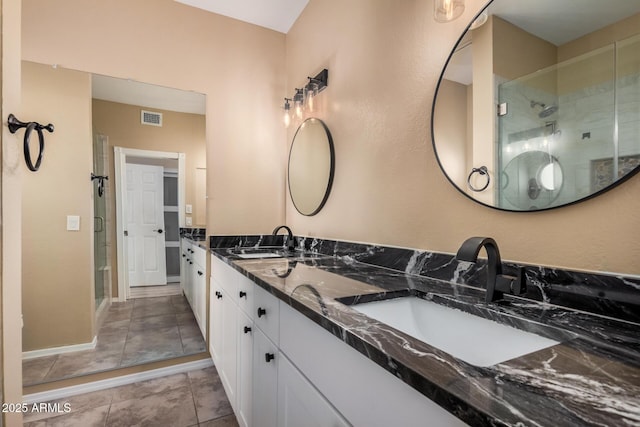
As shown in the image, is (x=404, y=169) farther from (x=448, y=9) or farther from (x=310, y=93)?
(x=310, y=93)

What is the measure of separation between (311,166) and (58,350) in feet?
6.63

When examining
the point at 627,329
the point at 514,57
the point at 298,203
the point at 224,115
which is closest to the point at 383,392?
the point at 627,329

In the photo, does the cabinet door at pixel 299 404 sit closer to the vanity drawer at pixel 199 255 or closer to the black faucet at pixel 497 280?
the black faucet at pixel 497 280

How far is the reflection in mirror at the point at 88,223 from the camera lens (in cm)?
178

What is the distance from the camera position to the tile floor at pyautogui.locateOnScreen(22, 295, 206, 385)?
72.9 inches

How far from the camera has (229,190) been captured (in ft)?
7.79

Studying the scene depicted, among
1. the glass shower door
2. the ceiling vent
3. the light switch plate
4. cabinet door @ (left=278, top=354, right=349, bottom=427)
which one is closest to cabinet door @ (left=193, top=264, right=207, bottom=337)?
the glass shower door

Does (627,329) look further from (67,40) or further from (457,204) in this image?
(67,40)

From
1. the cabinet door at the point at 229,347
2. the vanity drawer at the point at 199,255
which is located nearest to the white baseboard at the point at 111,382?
the cabinet door at the point at 229,347

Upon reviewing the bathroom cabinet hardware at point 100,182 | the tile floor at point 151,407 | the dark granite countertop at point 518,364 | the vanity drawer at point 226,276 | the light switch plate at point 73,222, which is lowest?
the tile floor at point 151,407

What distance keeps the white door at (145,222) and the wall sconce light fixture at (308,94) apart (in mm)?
1106

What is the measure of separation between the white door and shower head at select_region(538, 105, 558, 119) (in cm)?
225

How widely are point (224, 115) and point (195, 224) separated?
0.90 m

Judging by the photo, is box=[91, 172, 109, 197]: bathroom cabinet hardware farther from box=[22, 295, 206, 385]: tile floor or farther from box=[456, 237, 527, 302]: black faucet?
box=[456, 237, 527, 302]: black faucet
